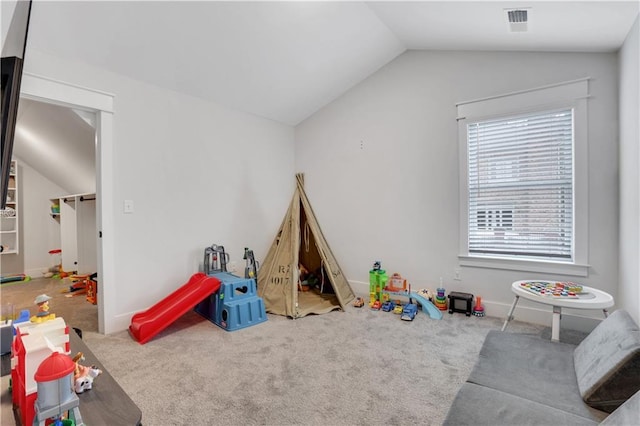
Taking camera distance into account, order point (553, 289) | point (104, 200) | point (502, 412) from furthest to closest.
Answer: point (104, 200)
point (553, 289)
point (502, 412)

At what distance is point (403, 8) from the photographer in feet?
8.72

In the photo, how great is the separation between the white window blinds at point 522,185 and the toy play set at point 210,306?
2370 millimetres

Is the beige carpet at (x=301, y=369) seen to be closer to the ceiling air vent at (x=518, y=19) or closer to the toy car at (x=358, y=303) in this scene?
the toy car at (x=358, y=303)

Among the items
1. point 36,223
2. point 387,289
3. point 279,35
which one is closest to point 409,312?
point 387,289

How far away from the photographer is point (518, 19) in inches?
90.4

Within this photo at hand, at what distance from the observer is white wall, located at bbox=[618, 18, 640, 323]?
6.54ft

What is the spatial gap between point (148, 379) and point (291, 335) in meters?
1.10

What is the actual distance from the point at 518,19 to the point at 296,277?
2977mm

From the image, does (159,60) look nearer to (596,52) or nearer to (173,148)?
(173,148)

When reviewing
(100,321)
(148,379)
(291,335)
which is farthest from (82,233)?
(291,335)

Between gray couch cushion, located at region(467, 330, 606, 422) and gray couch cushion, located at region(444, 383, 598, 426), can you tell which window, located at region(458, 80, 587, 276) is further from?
gray couch cushion, located at region(444, 383, 598, 426)

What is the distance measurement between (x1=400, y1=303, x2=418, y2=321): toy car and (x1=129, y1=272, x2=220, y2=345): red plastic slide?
184cm

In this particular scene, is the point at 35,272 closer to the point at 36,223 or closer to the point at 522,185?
the point at 36,223

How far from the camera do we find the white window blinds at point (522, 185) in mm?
2750
